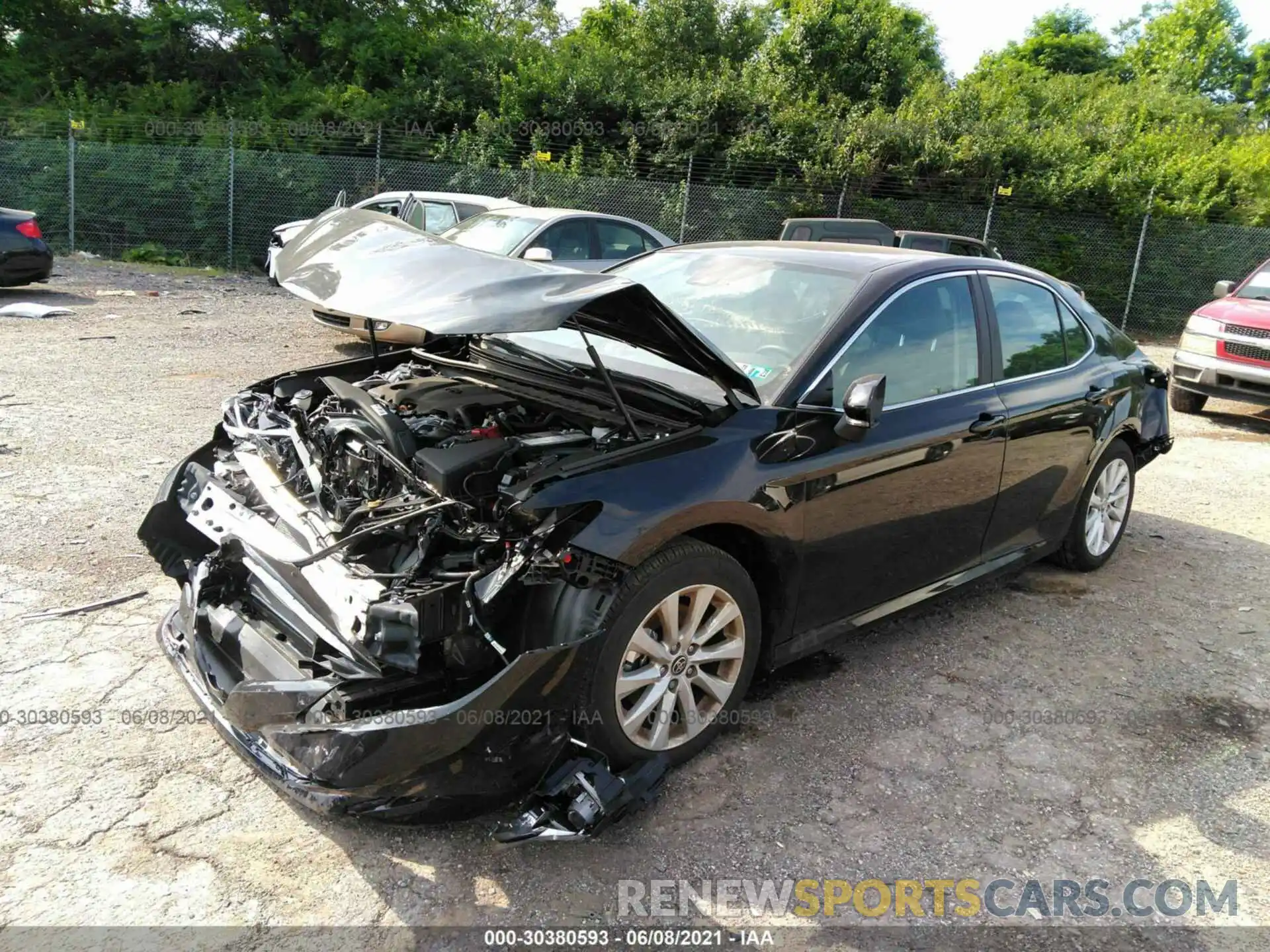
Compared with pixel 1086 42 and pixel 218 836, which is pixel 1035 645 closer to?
pixel 218 836

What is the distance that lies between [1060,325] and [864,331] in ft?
5.55

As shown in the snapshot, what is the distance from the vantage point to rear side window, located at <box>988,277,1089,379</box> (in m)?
4.25

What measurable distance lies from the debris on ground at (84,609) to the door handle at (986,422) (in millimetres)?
3702

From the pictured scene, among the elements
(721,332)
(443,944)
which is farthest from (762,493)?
(443,944)

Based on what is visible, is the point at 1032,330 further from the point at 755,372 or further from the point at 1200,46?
the point at 1200,46

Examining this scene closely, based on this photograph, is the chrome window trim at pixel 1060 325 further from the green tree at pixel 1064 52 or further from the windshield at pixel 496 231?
the green tree at pixel 1064 52

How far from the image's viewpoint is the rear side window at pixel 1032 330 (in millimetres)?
4250

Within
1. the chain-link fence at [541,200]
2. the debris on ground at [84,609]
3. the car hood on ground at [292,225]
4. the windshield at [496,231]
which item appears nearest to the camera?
the debris on ground at [84,609]

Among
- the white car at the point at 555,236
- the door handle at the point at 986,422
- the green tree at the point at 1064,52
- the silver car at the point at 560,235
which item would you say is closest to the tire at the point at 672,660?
the door handle at the point at 986,422

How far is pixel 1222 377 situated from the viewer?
9.41 meters

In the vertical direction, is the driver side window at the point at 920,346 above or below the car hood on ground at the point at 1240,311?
below

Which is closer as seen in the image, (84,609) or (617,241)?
(84,609)

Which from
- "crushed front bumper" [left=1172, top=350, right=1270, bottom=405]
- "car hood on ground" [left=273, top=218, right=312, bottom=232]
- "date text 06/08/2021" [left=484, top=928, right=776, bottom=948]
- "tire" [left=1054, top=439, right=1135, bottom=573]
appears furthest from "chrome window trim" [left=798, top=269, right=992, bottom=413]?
"car hood on ground" [left=273, top=218, right=312, bottom=232]

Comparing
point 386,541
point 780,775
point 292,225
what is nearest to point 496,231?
point 292,225
